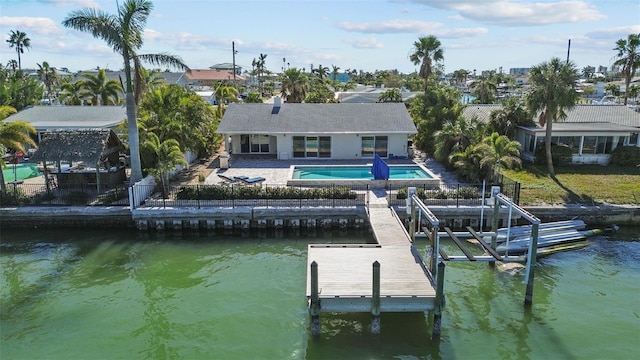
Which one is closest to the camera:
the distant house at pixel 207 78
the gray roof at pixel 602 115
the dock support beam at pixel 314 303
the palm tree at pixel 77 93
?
the dock support beam at pixel 314 303

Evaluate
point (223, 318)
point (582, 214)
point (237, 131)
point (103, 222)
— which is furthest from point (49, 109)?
point (582, 214)

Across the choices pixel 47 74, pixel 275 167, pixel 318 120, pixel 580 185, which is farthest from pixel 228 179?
pixel 47 74

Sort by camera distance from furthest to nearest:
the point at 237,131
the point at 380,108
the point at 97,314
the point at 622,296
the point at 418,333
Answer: the point at 380,108 < the point at 237,131 < the point at 622,296 < the point at 97,314 < the point at 418,333

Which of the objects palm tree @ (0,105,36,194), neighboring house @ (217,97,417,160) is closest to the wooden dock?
neighboring house @ (217,97,417,160)

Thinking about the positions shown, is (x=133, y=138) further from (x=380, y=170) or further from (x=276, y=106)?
(x=276, y=106)

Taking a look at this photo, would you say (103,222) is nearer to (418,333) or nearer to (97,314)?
(97,314)

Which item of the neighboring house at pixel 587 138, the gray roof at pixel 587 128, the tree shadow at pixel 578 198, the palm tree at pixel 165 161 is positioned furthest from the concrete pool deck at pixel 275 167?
the gray roof at pixel 587 128

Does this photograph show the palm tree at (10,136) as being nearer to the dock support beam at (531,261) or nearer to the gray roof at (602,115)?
the dock support beam at (531,261)
